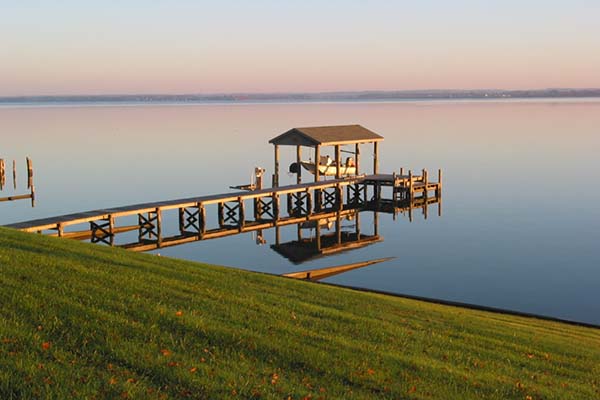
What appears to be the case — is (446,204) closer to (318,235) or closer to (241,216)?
(318,235)

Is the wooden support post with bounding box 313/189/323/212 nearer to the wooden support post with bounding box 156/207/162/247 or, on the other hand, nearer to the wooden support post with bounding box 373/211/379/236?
the wooden support post with bounding box 373/211/379/236

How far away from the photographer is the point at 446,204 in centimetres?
5222

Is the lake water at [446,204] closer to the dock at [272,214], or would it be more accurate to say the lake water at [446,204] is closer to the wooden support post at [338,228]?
the dock at [272,214]

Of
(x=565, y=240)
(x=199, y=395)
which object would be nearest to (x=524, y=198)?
(x=565, y=240)

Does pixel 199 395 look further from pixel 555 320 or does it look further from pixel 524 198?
pixel 524 198

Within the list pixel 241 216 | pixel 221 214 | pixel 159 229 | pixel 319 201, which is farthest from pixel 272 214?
pixel 159 229

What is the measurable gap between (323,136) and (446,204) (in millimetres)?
10252

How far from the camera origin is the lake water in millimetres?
31000

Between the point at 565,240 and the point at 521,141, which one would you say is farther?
the point at 521,141

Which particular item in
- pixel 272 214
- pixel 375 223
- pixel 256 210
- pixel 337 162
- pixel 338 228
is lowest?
pixel 375 223

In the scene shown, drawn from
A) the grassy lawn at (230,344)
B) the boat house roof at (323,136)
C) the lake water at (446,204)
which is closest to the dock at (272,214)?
the boat house roof at (323,136)

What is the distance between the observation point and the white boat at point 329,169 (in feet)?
173

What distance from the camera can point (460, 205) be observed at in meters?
51.3

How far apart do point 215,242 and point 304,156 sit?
5035 cm
